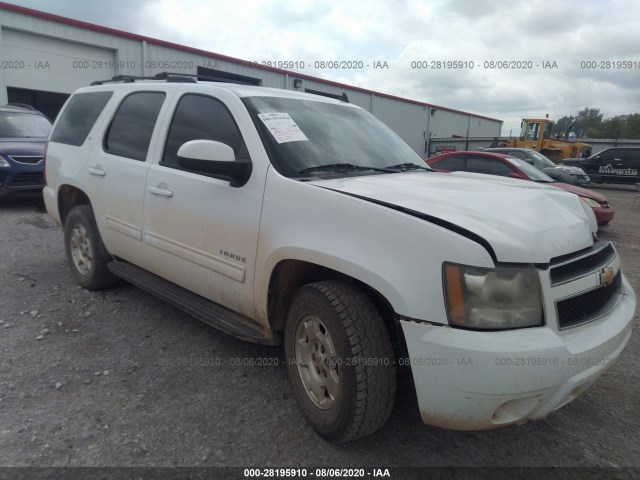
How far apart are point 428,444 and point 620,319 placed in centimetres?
114

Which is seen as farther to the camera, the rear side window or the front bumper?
the rear side window

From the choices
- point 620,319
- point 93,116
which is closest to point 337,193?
point 620,319

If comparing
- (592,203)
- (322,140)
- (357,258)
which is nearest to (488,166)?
(592,203)

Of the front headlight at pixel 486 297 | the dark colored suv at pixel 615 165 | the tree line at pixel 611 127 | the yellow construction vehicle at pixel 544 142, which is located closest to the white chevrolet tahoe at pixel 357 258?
the front headlight at pixel 486 297

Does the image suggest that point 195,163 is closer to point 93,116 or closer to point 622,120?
point 93,116

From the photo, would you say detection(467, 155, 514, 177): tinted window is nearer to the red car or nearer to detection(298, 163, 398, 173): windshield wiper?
the red car

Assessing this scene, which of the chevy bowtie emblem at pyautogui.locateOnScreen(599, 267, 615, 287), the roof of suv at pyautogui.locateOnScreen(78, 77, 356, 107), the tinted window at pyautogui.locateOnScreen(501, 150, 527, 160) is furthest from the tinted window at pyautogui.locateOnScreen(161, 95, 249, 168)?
the tinted window at pyautogui.locateOnScreen(501, 150, 527, 160)

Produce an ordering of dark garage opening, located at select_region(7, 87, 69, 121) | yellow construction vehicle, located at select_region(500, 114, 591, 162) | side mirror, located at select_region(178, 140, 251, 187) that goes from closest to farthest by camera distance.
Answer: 1. side mirror, located at select_region(178, 140, 251, 187)
2. dark garage opening, located at select_region(7, 87, 69, 121)
3. yellow construction vehicle, located at select_region(500, 114, 591, 162)

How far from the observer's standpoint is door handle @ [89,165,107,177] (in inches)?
150

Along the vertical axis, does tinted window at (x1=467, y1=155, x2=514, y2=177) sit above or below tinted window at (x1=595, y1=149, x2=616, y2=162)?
below

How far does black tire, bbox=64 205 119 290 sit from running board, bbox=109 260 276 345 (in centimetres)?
33

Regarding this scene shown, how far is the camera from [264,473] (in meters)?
2.14

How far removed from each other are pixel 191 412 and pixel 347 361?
1.07m

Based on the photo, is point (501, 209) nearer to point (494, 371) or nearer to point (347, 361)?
point (494, 371)
